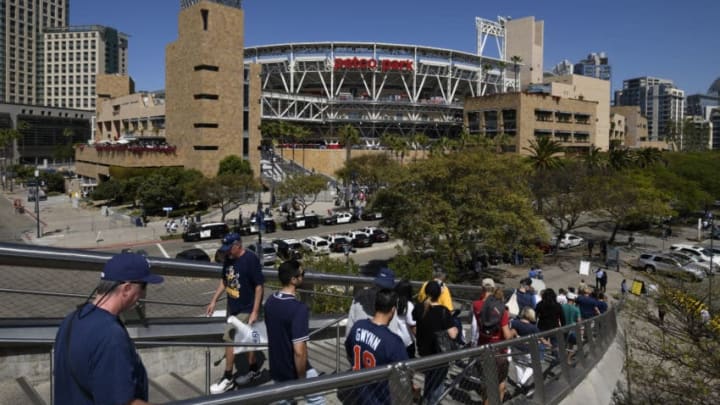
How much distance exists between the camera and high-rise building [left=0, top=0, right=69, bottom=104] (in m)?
153

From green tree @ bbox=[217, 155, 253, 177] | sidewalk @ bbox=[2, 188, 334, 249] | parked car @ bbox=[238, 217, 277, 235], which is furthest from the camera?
green tree @ bbox=[217, 155, 253, 177]

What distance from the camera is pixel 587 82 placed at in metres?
117

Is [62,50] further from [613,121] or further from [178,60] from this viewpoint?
[613,121]

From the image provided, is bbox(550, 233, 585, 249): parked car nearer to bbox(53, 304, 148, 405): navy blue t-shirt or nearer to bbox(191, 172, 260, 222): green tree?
bbox(191, 172, 260, 222): green tree

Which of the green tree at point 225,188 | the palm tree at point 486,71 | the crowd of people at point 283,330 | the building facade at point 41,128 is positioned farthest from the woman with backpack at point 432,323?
the building facade at point 41,128

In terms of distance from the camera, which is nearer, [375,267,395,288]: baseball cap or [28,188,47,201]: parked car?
[375,267,395,288]: baseball cap

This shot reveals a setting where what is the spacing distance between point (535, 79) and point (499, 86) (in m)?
13.5

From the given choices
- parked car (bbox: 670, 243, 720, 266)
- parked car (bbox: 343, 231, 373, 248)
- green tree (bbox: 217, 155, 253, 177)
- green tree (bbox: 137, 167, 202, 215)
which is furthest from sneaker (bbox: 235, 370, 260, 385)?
green tree (bbox: 217, 155, 253, 177)

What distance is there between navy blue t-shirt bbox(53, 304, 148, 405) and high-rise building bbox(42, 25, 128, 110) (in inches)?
7207

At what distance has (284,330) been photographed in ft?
16.0

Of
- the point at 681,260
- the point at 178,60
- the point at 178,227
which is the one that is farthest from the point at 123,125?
the point at 681,260

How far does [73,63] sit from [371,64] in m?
116

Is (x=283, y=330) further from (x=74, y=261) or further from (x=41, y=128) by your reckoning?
(x=41, y=128)

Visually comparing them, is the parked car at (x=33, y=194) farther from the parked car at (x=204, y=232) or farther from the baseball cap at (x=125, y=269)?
the baseball cap at (x=125, y=269)
